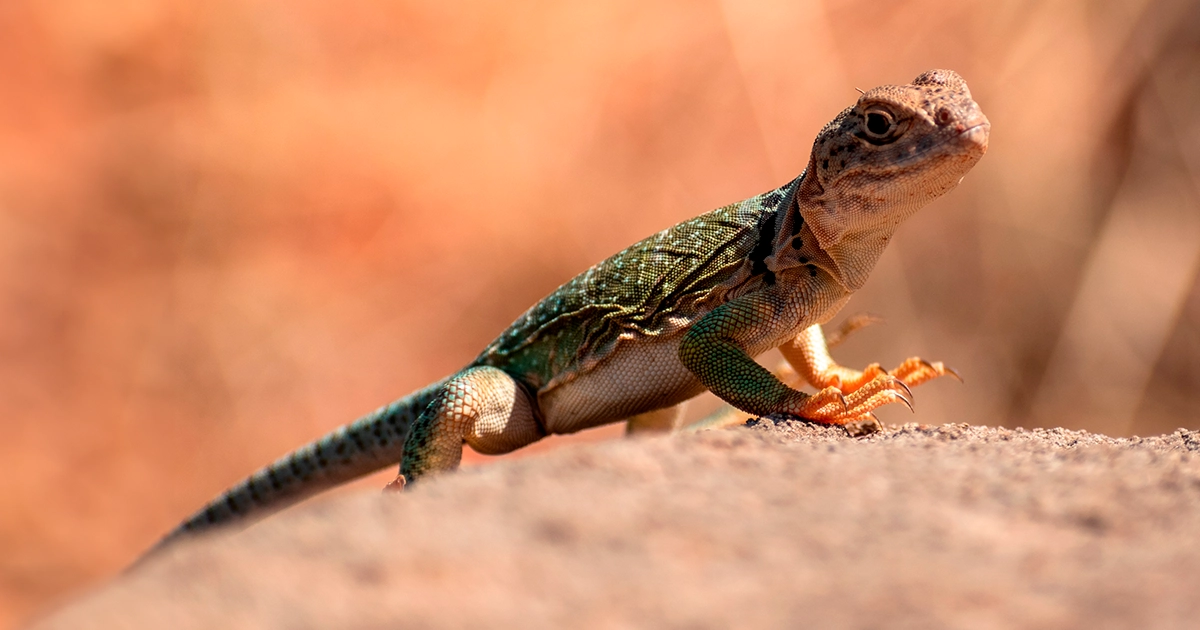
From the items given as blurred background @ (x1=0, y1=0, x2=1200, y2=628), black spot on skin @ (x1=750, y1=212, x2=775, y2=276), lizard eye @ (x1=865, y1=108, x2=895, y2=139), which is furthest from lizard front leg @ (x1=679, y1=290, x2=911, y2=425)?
blurred background @ (x1=0, y1=0, x2=1200, y2=628)

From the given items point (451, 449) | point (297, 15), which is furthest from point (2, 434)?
point (451, 449)

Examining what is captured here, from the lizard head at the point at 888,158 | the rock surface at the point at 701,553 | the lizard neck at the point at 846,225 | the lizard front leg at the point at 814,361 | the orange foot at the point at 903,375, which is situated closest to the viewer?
the rock surface at the point at 701,553

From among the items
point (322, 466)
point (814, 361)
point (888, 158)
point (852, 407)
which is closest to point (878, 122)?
point (888, 158)

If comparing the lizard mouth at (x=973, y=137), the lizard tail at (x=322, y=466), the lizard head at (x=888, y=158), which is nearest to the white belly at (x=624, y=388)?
the lizard tail at (x=322, y=466)

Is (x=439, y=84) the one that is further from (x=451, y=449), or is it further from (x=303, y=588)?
(x=303, y=588)

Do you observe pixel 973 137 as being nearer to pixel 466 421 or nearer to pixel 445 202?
pixel 466 421

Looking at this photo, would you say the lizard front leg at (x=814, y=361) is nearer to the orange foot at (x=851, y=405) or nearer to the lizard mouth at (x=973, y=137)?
the orange foot at (x=851, y=405)
